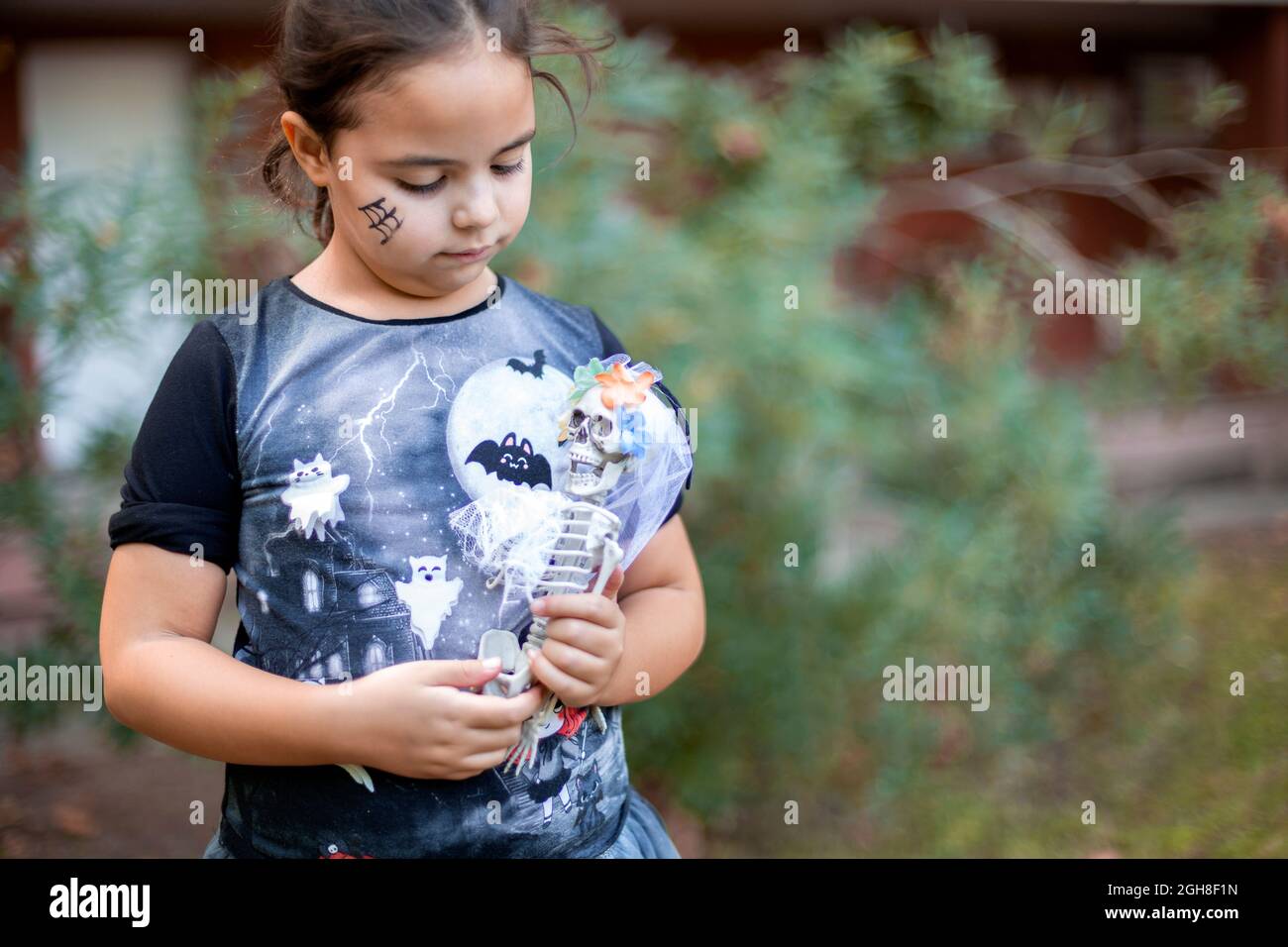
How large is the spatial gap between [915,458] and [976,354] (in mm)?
299

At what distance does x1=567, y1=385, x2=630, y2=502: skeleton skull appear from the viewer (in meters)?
1.19

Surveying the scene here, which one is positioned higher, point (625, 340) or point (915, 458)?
point (625, 340)

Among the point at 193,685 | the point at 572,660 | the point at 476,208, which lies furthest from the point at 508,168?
the point at 193,685

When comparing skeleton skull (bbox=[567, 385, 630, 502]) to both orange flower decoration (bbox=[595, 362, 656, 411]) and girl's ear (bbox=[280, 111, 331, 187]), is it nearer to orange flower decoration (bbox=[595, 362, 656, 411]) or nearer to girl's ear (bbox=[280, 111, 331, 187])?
orange flower decoration (bbox=[595, 362, 656, 411])

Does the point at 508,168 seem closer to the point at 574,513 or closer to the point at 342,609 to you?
the point at 574,513

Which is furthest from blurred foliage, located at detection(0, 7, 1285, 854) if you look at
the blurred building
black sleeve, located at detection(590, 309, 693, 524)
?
black sleeve, located at detection(590, 309, 693, 524)

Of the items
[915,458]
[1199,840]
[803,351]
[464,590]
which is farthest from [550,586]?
[1199,840]

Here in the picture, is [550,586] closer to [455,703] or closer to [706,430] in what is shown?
→ [455,703]

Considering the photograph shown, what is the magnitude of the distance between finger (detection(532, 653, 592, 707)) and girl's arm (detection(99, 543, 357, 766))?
19cm

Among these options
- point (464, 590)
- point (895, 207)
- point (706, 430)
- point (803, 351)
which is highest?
point (895, 207)

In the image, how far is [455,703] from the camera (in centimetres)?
119

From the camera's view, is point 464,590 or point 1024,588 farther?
point 1024,588

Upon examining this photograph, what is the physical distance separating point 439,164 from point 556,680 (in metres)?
0.53

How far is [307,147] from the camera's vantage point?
1.32 meters
